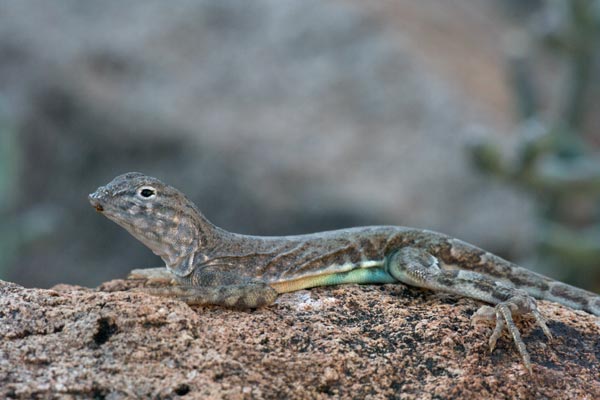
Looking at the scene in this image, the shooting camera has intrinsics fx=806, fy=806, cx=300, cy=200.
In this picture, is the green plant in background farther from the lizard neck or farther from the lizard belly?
the lizard neck

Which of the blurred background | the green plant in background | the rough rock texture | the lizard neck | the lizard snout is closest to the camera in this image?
the rough rock texture

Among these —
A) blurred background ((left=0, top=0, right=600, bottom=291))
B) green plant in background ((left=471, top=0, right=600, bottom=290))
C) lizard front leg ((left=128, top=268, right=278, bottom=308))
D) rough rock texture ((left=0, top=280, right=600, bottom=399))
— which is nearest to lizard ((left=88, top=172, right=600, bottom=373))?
lizard front leg ((left=128, top=268, right=278, bottom=308))

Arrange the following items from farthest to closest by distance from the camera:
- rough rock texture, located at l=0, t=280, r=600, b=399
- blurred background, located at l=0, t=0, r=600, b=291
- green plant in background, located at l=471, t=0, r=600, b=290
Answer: blurred background, located at l=0, t=0, r=600, b=291
green plant in background, located at l=471, t=0, r=600, b=290
rough rock texture, located at l=0, t=280, r=600, b=399

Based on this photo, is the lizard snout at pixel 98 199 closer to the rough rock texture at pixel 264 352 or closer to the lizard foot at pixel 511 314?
the rough rock texture at pixel 264 352

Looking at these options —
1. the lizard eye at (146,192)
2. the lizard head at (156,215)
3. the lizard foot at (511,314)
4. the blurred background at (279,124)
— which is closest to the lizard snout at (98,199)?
the lizard head at (156,215)

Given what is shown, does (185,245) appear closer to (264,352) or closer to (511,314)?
(264,352)

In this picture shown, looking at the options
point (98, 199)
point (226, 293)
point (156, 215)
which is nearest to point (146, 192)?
point (156, 215)
